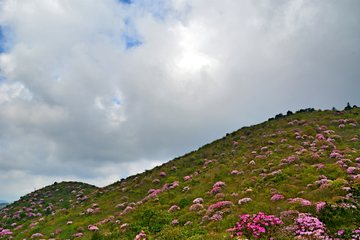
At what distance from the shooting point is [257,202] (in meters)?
13.5

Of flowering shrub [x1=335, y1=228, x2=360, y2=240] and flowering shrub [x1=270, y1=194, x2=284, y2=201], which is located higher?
flowering shrub [x1=270, y1=194, x2=284, y2=201]

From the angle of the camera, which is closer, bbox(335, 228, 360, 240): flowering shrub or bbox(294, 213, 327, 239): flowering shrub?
bbox(335, 228, 360, 240): flowering shrub

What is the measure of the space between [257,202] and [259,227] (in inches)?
192

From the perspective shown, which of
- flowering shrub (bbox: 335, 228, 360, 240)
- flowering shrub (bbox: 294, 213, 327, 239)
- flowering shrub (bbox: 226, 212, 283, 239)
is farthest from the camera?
flowering shrub (bbox: 226, 212, 283, 239)

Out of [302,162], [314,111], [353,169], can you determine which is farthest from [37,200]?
[314,111]

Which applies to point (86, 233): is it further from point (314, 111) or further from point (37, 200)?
point (314, 111)

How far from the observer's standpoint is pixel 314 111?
1811 inches

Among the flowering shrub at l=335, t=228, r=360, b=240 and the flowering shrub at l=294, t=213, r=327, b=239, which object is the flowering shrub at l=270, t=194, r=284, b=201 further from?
the flowering shrub at l=335, t=228, r=360, b=240

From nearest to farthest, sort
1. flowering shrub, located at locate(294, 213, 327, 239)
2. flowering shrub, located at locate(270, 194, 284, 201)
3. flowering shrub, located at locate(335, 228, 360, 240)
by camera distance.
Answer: flowering shrub, located at locate(335, 228, 360, 240)
flowering shrub, located at locate(294, 213, 327, 239)
flowering shrub, located at locate(270, 194, 284, 201)

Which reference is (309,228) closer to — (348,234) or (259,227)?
(348,234)

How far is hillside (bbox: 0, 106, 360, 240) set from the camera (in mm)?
9156

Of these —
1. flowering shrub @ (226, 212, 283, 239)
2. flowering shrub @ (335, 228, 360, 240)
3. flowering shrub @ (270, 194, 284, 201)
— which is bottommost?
flowering shrub @ (335, 228, 360, 240)

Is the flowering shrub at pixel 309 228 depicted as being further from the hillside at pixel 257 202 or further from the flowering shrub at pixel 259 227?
the flowering shrub at pixel 259 227

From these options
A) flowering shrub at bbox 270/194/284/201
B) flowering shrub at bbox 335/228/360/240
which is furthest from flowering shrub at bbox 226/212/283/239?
flowering shrub at bbox 270/194/284/201
